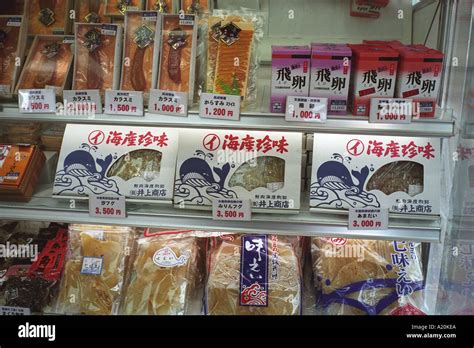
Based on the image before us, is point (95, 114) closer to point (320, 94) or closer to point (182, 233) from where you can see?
point (182, 233)

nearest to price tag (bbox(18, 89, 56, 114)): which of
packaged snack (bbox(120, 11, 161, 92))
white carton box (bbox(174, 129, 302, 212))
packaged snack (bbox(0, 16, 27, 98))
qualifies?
packaged snack (bbox(0, 16, 27, 98))

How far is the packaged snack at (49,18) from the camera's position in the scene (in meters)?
1.79

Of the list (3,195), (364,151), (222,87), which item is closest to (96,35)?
(222,87)

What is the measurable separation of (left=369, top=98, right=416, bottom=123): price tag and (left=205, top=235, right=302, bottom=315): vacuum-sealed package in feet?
2.29

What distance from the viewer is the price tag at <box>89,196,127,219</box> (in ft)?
5.34

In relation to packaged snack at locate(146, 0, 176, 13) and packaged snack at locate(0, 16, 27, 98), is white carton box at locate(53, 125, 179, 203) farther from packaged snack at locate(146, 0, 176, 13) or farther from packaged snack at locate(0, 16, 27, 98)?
packaged snack at locate(146, 0, 176, 13)

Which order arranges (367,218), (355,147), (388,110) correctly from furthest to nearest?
(355,147) < (367,218) < (388,110)

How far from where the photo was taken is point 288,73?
1.45 metres

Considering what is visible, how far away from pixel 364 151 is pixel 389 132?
0.25 meters

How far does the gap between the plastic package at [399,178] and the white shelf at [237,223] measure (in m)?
0.11

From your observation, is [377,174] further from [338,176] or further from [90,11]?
[90,11]

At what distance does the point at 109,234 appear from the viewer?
6.13 ft

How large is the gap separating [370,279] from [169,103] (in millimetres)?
1086

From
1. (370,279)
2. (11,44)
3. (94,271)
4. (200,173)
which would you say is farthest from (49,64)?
(370,279)
